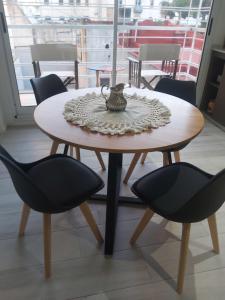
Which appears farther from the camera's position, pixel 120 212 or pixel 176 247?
pixel 120 212

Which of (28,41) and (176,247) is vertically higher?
(28,41)

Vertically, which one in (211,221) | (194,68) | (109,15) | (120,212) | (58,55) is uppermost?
(109,15)

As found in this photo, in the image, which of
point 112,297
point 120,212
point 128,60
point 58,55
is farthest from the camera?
point 128,60

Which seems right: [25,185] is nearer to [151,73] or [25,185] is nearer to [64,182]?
[64,182]

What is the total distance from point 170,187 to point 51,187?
62 cm

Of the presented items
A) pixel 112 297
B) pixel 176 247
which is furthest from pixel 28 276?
pixel 176 247

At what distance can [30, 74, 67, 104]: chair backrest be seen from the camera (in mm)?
1785

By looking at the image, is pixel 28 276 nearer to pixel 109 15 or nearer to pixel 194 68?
pixel 109 15

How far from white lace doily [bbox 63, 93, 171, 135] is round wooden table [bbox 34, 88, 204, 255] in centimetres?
4

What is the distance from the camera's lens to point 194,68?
3400mm

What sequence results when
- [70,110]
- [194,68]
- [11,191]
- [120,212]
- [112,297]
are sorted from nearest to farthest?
[112,297] < [70,110] < [120,212] < [11,191] < [194,68]

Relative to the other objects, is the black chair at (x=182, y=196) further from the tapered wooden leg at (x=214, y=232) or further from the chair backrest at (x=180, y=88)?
the chair backrest at (x=180, y=88)

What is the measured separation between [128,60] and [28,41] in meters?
1.23

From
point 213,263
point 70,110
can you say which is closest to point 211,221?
point 213,263
